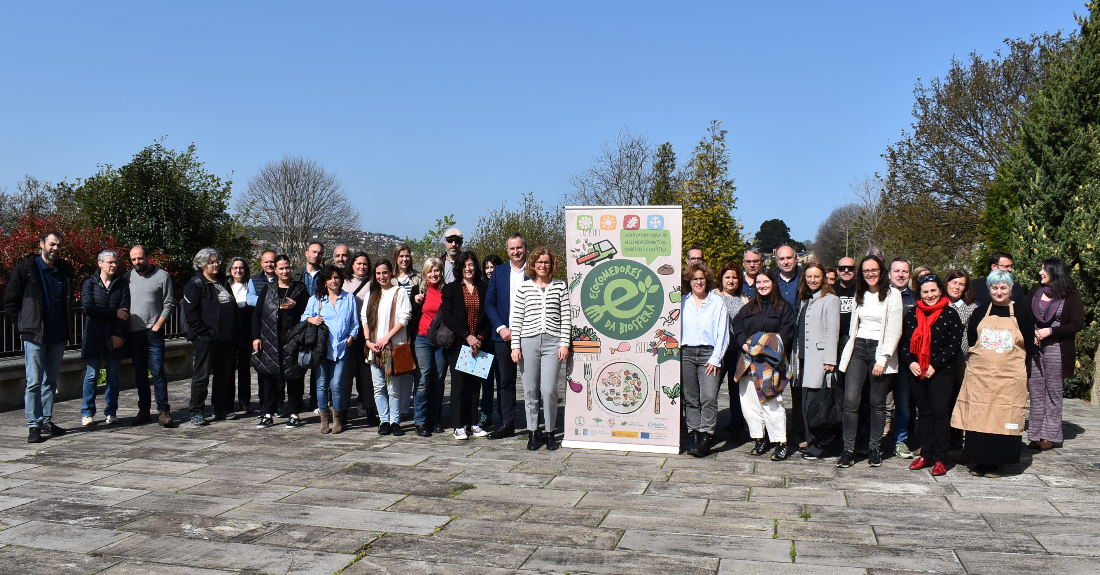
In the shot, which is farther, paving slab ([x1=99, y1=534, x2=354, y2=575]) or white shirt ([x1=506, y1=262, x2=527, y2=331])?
white shirt ([x1=506, y1=262, x2=527, y2=331])

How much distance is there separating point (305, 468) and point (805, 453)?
4.25m

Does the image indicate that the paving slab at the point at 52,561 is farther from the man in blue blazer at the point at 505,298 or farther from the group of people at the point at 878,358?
the group of people at the point at 878,358

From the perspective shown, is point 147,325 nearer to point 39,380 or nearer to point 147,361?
point 147,361

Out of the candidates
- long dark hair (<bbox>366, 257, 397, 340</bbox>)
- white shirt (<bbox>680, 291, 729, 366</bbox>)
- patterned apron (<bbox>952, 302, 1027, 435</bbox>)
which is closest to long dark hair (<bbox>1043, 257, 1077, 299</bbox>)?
patterned apron (<bbox>952, 302, 1027, 435</bbox>)

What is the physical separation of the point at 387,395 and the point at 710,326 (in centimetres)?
326

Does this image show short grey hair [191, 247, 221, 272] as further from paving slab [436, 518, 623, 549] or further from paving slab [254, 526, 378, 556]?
paving slab [436, 518, 623, 549]

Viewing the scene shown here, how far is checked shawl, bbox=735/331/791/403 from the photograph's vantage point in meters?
6.74

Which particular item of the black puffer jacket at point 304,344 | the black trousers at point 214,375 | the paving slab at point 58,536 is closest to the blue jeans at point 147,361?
the black trousers at point 214,375

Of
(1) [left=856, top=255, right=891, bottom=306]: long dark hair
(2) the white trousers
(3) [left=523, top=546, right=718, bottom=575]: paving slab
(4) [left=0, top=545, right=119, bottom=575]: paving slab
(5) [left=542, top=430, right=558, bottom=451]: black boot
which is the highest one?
(1) [left=856, top=255, right=891, bottom=306]: long dark hair

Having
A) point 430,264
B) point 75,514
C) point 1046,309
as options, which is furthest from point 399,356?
point 1046,309

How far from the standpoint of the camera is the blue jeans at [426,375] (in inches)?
303

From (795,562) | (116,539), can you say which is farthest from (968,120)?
(116,539)

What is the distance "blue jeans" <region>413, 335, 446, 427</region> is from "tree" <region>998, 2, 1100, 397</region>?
855 cm

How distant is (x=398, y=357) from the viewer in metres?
7.64
